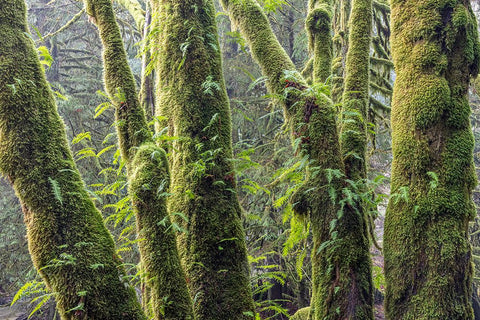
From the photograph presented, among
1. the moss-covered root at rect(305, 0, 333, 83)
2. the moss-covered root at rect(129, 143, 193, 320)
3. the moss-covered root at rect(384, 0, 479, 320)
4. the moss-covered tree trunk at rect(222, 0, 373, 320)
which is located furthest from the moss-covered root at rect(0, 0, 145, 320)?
the moss-covered root at rect(305, 0, 333, 83)

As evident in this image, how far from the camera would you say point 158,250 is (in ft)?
7.80

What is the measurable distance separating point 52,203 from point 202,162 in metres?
1.17

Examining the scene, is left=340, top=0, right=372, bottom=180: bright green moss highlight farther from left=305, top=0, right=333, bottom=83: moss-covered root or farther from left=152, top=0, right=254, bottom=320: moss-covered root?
left=152, top=0, right=254, bottom=320: moss-covered root

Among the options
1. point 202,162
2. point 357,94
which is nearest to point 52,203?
point 202,162

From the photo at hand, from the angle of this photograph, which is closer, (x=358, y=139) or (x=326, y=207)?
(x=326, y=207)

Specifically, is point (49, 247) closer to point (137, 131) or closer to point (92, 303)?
point (92, 303)

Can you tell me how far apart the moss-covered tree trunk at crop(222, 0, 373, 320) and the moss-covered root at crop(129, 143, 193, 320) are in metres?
1.23

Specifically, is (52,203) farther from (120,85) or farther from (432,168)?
(432,168)

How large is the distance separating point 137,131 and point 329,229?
182 centimetres

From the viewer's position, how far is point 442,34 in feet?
9.76

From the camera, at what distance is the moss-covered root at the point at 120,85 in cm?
282

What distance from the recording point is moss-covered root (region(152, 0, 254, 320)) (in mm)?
2754

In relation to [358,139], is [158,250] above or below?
below

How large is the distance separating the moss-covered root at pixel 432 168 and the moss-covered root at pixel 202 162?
4.27ft
